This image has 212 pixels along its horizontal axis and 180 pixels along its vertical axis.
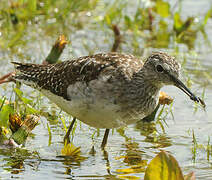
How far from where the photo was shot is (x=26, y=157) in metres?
6.45

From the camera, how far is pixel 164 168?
516 cm

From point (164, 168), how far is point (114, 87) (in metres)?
1.57

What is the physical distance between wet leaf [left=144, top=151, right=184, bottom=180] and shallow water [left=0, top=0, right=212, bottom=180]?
0.97m

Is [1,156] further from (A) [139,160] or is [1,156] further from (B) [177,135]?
(B) [177,135]

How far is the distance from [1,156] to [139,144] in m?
1.82

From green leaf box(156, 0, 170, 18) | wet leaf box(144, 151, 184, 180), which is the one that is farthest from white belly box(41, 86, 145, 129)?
green leaf box(156, 0, 170, 18)

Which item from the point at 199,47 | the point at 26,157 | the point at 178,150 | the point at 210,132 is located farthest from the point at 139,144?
the point at 199,47

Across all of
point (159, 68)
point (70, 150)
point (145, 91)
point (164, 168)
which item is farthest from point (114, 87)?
point (164, 168)

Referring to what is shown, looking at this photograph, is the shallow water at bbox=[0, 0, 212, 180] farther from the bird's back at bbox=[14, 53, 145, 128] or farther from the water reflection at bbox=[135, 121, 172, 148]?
the bird's back at bbox=[14, 53, 145, 128]

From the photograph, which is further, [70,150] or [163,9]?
[163,9]

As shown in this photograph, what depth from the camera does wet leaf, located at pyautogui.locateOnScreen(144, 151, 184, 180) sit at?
5.08 m

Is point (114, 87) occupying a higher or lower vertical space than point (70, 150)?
higher

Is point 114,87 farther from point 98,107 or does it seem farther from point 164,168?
point 164,168

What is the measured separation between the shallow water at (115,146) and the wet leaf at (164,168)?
97cm
